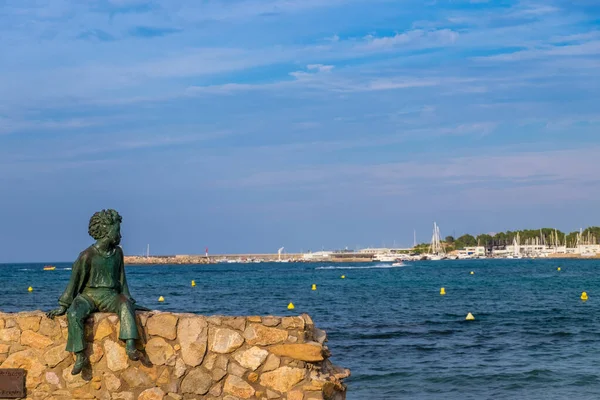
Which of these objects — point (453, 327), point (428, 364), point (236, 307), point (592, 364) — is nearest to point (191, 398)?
point (428, 364)

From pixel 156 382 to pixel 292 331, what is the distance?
138 cm

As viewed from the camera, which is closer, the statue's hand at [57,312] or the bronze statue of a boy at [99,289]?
the bronze statue of a boy at [99,289]

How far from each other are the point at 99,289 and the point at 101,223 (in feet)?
2.14

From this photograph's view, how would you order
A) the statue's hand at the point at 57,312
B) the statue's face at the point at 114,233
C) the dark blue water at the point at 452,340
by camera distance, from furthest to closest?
1. the dark blue water at the point at 452,340
2. the statue's face at the point at 114,233
3. the statue's hand at the point at 57,312

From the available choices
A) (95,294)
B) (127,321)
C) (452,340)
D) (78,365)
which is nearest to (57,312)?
(95,294)

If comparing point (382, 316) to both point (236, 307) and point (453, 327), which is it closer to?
point (453, 327)

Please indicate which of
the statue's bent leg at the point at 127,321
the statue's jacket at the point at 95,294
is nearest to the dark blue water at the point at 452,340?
the statue's jacket at the point at 95,294

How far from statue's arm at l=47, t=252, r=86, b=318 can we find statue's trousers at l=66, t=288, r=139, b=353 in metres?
0.08

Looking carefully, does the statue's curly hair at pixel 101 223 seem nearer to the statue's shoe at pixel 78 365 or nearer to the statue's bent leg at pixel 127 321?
the statue's bent leg at pixel 127 321

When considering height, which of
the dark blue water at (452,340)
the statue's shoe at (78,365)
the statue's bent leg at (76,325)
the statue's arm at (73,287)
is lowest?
the dark blue water at (452,340)

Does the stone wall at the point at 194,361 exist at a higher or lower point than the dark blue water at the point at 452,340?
higher

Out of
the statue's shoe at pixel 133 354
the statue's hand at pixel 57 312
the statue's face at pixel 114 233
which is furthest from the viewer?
the statue's face at pixel 114 233

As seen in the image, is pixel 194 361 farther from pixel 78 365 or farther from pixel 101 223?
pixel 101 223

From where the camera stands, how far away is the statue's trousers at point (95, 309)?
7715mm
